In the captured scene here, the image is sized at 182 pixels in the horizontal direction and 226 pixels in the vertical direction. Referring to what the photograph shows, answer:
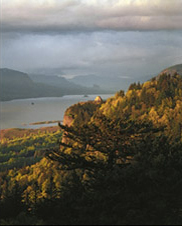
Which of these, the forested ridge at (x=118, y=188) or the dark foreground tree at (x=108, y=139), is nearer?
the forested ridge at (x=118, y=188)

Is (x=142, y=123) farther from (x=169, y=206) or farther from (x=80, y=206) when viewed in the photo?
(x=80, y=206)

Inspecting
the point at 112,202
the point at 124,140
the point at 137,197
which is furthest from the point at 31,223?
the point at 124,140

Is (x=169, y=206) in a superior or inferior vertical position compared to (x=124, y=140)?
inferior

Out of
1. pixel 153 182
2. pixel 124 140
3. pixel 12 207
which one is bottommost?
pixel 12 207

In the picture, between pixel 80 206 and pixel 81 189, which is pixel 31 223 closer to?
pixel 80 206

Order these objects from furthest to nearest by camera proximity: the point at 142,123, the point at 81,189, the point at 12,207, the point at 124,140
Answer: the point at 142,123
the point at 124,140
the point at 12,207
the point at 81,189

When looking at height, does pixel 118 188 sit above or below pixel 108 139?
below

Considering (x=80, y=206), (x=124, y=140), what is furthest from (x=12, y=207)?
(x=124, y=140)

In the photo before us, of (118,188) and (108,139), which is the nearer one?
(118,188)

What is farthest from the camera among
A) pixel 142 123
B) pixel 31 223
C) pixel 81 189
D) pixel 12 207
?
pixel 142 123

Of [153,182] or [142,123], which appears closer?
[153,182]

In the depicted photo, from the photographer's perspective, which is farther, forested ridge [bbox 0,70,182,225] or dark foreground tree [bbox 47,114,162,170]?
dark foreground tree [bbox 47,114,162,170]
